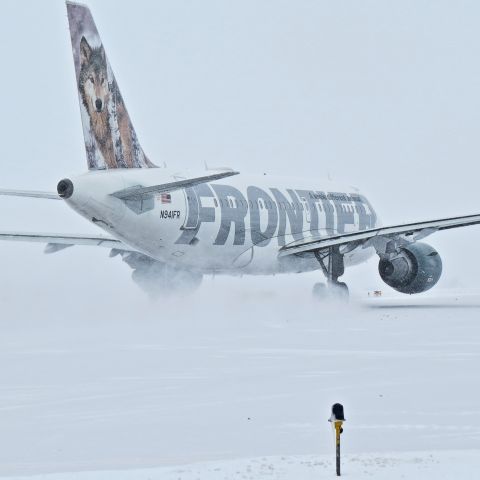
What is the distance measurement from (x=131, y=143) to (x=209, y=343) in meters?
10.8

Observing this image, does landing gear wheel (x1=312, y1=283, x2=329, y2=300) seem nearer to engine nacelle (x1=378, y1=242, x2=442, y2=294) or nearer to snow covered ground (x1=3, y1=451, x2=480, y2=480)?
engine nacelle (x1=378, y1=242, x2=442, y2=294)

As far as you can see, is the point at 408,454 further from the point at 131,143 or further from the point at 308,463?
the point at 131,143

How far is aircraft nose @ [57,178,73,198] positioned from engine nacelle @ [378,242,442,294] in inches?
467

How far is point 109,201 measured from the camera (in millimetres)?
27719

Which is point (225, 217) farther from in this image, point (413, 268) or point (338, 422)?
point (338, 422)

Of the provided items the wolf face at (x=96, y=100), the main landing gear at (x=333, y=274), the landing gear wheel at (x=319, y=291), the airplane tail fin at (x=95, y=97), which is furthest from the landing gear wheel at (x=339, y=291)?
the wolf face at (x=96, y=100)

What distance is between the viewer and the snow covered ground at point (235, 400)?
352 inches

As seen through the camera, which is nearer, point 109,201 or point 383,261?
point 109,201

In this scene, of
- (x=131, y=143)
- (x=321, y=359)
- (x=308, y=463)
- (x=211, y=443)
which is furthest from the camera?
(x=131, y=143)

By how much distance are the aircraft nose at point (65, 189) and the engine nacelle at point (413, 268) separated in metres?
11.9

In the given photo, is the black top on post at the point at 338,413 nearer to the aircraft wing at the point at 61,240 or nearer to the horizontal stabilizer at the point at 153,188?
the horizontal stabilizer at the point at 153,188

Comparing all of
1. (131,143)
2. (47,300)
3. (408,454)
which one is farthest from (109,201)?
(408,454)

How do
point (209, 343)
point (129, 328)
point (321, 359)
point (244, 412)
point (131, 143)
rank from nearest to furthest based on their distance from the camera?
point (244, 412) → point (321, 359) → point (209, 343) → point (129, 328) → point (131, 143)

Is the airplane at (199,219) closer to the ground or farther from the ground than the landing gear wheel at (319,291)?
farther from the ground
